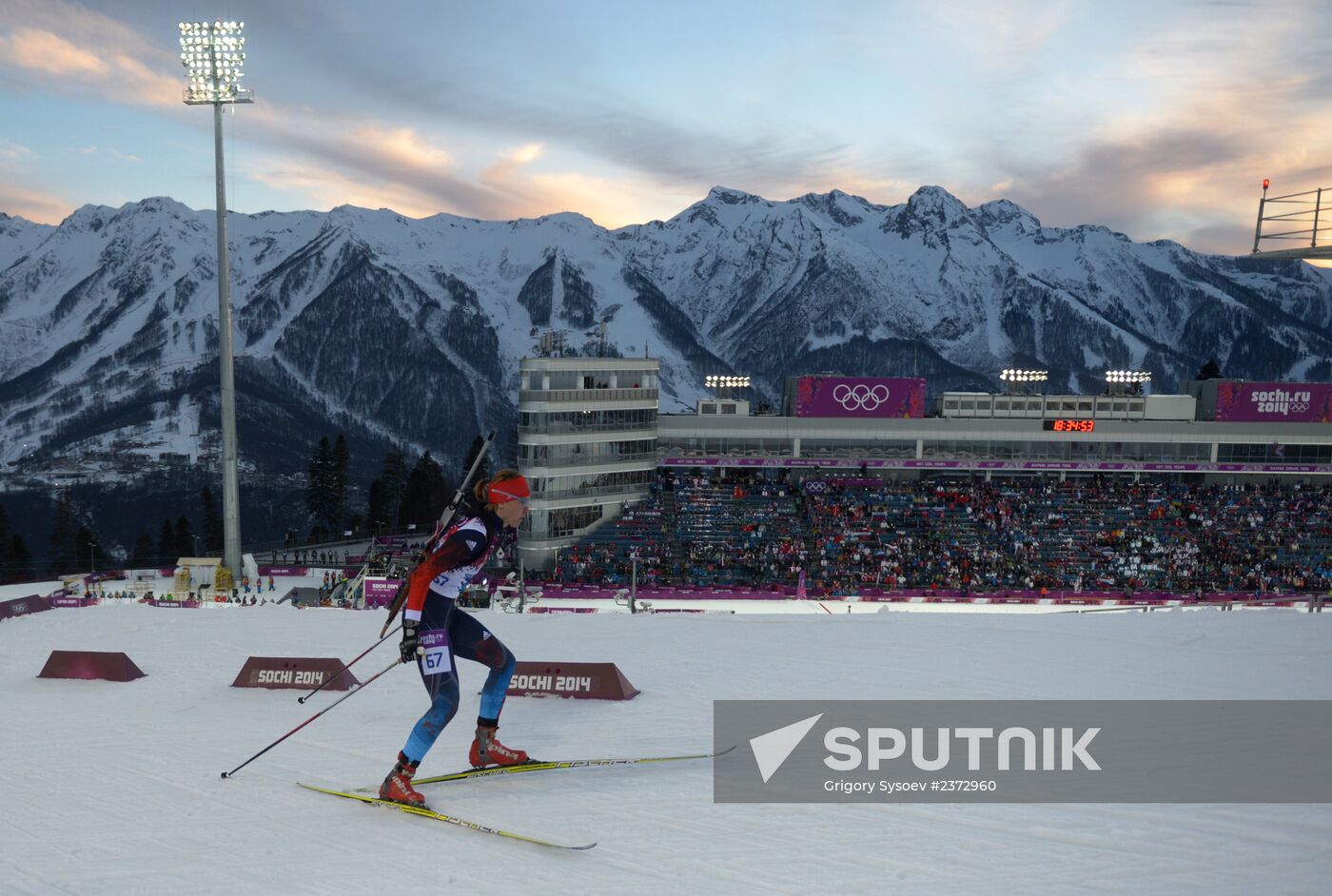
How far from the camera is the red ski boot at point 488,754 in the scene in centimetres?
775

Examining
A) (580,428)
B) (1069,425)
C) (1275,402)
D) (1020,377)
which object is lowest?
(580,428)

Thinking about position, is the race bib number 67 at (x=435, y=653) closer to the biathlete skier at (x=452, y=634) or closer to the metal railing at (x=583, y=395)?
the biathlete skier at (x=452, y=634)

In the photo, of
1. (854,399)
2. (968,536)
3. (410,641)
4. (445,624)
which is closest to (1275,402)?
(968,536)

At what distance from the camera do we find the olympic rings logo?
48062 mm

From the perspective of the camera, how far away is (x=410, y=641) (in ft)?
23.8

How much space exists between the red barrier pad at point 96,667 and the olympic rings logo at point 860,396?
40.8 meters

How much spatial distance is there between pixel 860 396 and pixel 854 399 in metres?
0.39

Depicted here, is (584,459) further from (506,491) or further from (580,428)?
(506,491)

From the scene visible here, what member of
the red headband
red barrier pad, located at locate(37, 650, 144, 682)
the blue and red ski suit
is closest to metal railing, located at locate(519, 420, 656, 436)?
red barrier pad, located at locate(37, 650, 144, 682)

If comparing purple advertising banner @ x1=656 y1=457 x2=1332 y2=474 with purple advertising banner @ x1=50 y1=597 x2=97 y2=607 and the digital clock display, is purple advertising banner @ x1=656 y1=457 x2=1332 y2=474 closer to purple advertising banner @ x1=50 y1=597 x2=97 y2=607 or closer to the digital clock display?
the digital clock display

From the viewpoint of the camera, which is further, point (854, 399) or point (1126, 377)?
point (1126, 377)

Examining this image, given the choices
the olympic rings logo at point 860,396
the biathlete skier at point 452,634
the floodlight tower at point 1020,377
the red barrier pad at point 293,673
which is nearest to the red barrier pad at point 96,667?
the red barrier pad at point 293,673

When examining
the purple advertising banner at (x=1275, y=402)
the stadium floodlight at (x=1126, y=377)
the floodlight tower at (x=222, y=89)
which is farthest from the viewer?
the stadium floodlight at (x=1126, y=377)

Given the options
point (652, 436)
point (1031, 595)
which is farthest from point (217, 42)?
point (1031, 595)
